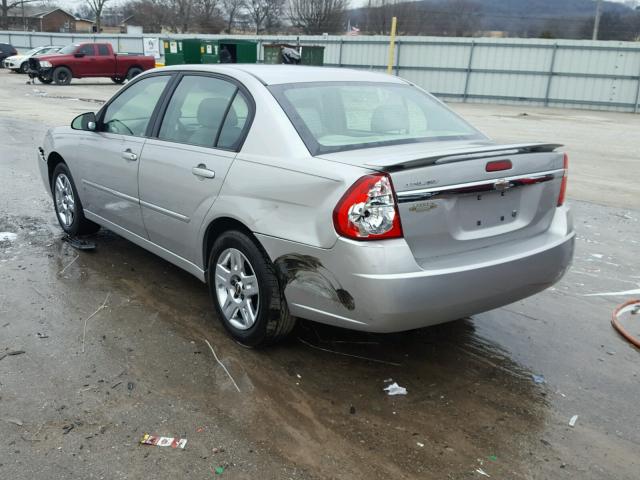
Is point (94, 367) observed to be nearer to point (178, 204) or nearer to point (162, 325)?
point (162, 325)

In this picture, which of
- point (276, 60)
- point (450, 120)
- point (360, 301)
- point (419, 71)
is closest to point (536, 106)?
point (419, 71)

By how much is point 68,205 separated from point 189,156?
232 centimetres

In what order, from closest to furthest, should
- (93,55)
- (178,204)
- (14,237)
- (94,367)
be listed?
(94,367), (178,204), (14,237), (93,55)

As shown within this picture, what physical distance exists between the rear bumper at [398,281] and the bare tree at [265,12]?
7317 centimetres

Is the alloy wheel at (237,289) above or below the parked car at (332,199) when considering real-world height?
below

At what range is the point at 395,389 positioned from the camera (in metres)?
3.35

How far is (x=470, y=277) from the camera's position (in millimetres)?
3094

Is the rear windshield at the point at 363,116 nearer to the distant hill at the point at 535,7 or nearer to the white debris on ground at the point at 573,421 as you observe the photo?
the white debris on ground at the point at 573,421

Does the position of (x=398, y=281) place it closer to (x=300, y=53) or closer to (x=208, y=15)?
(x=300, y=53)

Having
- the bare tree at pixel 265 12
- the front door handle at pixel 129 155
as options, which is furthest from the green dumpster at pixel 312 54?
the bare tree at pixel 265 12

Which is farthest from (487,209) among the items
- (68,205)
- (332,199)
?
(68,205)

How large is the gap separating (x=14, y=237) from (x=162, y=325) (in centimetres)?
263

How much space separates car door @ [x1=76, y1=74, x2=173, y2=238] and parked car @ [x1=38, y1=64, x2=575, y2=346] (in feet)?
0.07

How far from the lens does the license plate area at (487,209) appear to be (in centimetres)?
316
